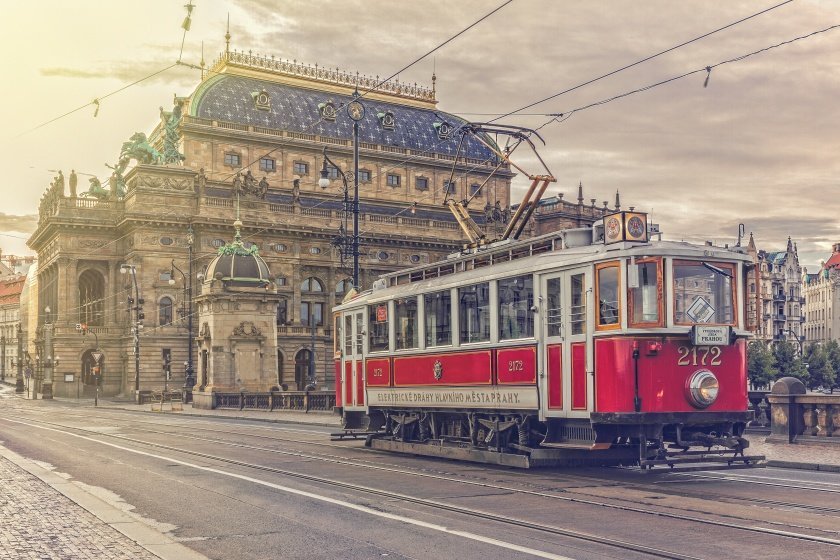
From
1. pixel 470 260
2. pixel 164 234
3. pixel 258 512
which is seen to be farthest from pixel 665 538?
pixel 164 234

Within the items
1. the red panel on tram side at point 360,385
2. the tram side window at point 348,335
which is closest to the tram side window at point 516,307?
the red panel on tram side at point 360,385

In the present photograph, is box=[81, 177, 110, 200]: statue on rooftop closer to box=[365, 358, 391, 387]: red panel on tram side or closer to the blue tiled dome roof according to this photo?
the blue tiled dome roof

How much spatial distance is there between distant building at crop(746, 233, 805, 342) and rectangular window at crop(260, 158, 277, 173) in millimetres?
69639

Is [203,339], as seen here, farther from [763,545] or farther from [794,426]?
[763,545]

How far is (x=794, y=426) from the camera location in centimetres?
2412

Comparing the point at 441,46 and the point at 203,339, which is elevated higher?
the point at 441,46

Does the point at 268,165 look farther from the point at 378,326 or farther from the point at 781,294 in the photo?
the point at 781,294

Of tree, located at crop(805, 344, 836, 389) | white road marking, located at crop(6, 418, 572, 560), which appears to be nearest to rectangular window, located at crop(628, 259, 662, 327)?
white road marking, located at crop(6, 418, 572, 560)

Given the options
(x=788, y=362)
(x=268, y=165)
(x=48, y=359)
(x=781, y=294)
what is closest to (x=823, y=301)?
(x=781, y=294)

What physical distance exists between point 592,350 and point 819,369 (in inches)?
4174

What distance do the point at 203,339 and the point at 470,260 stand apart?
3718 cm

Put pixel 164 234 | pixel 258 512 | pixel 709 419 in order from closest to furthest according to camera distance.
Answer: pixel 258 512
pixel 709 419
pixel 164 234

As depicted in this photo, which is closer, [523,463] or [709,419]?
[709,419]

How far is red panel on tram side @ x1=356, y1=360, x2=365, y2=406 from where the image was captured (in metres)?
23.9
